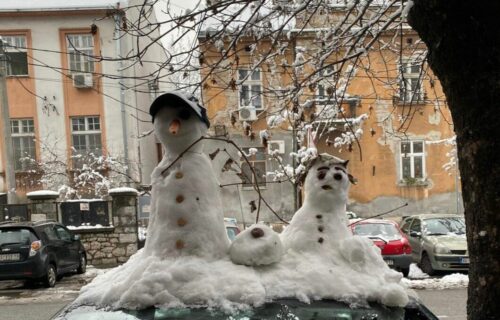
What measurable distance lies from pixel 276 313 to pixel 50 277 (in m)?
11.1

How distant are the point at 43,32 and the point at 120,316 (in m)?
22.5

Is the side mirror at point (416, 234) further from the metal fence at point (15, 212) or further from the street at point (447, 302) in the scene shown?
the metal fence at point (15, 212)

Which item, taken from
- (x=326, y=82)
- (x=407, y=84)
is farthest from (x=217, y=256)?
(x=407, y=84)

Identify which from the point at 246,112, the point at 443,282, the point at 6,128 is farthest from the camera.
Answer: the point at 6,128

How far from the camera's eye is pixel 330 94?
559cm

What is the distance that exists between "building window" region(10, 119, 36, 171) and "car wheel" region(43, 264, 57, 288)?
11.4 meters

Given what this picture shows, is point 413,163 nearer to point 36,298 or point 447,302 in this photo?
point 447,302

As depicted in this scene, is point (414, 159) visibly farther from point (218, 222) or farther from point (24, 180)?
point (218, 222)

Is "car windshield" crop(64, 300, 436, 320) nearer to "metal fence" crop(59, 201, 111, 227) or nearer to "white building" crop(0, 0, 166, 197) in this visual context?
"metal fence" crop(59, 201, 111, 227)

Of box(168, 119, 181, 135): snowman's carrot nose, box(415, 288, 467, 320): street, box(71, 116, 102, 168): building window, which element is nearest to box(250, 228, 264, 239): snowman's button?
box(168, 119, 181, 135): snowman's carrot nose

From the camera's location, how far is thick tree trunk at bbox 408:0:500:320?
248 cm

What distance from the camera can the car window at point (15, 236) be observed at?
11453mm

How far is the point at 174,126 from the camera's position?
8.29ft

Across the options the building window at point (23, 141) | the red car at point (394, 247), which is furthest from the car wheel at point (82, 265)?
the building window at point (23, 141)
